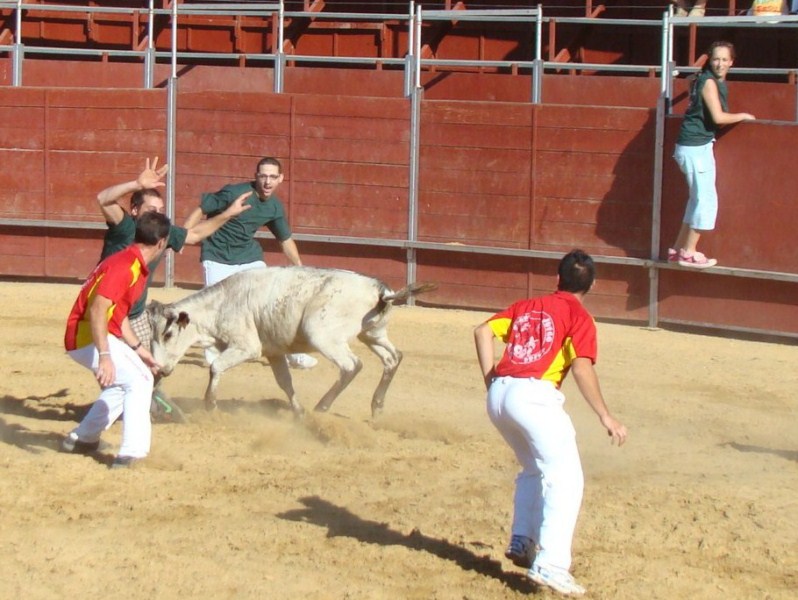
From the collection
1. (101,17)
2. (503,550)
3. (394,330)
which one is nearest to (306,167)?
(394,330)

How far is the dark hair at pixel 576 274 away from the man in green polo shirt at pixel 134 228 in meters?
2.73

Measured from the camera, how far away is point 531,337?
5422mm

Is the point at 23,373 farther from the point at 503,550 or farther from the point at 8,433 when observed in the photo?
the point at 503,550

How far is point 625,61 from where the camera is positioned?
17.5m

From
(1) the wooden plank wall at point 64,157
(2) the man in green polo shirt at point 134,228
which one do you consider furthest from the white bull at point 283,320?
(1) the wooden plank wall at point 64,157

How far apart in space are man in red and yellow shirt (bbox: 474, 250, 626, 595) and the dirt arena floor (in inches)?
8.7

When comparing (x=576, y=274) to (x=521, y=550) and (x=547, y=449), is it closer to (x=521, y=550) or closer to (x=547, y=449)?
(x=547, y=449)

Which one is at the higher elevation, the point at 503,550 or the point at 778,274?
the point at 778,274

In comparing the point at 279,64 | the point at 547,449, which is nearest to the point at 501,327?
the point at 547,449

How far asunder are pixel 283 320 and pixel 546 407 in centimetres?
352

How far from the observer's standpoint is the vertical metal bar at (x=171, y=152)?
14867 mm

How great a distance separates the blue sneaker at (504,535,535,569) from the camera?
5.45 meters

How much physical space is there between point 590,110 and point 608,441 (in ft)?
18.2

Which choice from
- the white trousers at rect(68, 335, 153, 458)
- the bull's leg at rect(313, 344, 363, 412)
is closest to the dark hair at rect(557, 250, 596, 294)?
the white trousers at rect(68, 335, 153, 458)
